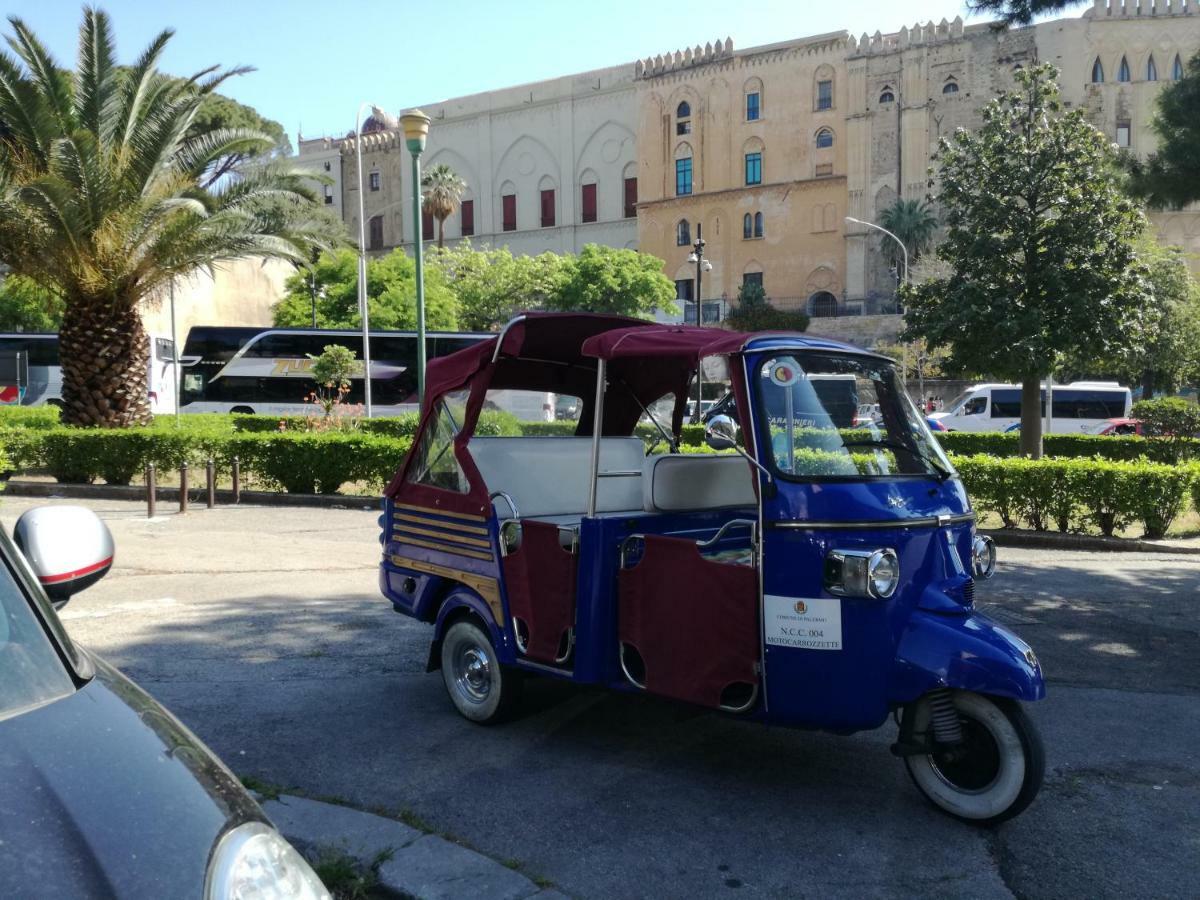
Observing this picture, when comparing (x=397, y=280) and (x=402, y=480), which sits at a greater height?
(x=397, y=280)

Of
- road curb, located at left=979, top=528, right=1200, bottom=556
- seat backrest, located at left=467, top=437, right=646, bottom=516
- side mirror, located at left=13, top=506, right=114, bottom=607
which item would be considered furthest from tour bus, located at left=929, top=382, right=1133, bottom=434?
side mirror, located at left=13, top=506, right=114, bottom=607

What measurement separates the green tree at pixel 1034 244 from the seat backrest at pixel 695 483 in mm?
12759

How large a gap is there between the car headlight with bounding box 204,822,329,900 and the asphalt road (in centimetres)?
198

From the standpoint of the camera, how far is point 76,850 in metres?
1.64

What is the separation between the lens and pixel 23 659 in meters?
2.15

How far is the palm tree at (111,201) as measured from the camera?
54.5 feet

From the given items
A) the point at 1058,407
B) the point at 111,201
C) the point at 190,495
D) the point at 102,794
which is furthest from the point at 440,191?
the point at 102,794

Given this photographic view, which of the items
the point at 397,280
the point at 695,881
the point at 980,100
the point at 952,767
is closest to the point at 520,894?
the point at 695,881

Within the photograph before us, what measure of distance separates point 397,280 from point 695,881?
159ft

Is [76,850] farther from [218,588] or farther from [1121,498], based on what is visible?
[1121,498]

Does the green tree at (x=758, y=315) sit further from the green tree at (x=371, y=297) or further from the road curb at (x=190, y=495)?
the road curb at (x=190, y=495)

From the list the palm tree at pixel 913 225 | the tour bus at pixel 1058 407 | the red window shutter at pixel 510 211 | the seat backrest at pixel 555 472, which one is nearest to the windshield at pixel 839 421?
the seat backrest at pixel 555 472

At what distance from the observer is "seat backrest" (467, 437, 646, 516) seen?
5.65m

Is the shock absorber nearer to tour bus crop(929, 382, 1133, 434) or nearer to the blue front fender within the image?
the blue front fender
